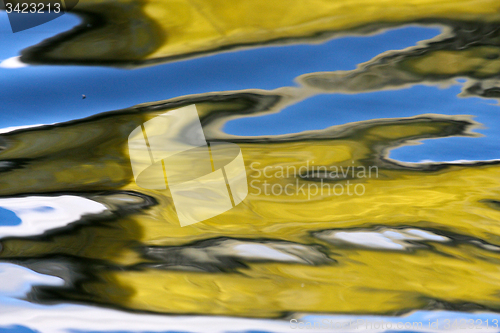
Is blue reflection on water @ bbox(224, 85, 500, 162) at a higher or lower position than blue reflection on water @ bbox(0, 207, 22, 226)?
higher

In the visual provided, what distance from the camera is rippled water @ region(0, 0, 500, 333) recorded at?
721 mm

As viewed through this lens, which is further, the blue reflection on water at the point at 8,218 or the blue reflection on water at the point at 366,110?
the blue reflection on water at the point at 366,110

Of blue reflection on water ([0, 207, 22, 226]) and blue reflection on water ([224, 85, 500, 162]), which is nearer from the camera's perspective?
blue reflection on water ([0, 207, 22, 226])

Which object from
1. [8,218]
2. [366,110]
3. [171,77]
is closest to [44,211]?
[8,218]

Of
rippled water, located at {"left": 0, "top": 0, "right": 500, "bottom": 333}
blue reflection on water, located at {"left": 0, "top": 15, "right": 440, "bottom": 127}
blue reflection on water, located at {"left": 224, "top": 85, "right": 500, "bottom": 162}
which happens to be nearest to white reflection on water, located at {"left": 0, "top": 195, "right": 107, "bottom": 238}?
rippled water, located at {"left": 0, "top": 0, "right": 500, "bottom": 333}

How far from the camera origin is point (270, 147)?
3.11 feet

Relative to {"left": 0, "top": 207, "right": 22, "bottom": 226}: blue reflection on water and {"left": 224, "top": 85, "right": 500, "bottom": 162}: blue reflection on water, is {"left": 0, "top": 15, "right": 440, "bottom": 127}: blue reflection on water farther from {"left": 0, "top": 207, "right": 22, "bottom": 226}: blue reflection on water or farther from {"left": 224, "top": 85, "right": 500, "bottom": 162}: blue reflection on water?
{"left": 0, "top": 207, "right": 22, "bottom": 226}: blue reflection on water

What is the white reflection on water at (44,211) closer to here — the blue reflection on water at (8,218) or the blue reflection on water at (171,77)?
the blue reflection on water at (8,218)

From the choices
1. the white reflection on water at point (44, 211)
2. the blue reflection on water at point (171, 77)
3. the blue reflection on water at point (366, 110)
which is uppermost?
the blue reflection on water at point (171, 77)

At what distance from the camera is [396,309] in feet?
2.14

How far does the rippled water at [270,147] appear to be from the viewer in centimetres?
72

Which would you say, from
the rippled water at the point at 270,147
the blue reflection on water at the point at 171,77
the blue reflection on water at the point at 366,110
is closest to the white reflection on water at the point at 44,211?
the rippled water at the point at 270,147

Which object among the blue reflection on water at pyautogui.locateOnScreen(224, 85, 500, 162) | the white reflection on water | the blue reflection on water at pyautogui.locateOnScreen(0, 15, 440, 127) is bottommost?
the white reflection on water

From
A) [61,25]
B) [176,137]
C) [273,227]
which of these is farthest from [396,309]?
[61,25]
